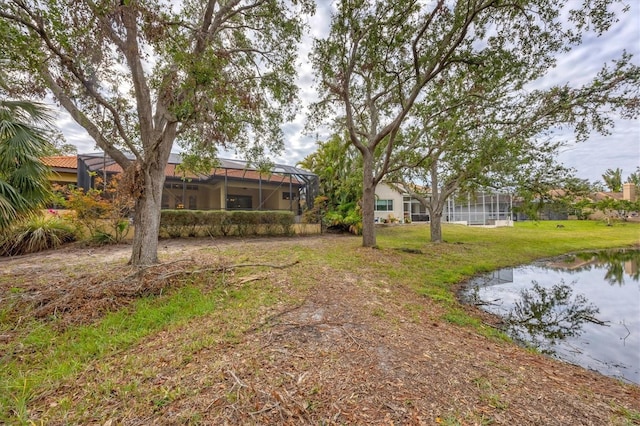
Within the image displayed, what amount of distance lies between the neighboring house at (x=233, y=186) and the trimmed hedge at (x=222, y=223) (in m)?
2.25

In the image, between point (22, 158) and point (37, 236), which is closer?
point (22, 158)

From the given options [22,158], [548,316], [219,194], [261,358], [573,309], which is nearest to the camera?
[261,358]

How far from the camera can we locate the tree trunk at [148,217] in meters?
5.41

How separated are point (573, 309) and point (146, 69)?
1099cm

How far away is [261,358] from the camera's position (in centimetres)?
266

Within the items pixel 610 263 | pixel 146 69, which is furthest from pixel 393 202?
pixel 146 69

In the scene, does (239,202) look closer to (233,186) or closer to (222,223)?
(233,186)

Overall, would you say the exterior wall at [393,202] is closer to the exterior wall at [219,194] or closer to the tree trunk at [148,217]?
the exterior wall at [219,194]

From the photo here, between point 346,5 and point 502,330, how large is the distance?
809 cm

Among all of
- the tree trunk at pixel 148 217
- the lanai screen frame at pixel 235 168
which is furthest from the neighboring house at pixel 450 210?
the tree trunk at pixel 148 217

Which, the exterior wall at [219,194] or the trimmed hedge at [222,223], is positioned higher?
the exterior wall at [219,194]

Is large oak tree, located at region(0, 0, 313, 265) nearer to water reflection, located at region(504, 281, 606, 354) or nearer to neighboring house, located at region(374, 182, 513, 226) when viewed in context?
water reflection, located at region(504, 281, 606, 354)

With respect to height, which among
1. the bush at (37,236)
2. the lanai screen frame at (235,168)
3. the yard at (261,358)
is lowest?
the yard at (261,358)

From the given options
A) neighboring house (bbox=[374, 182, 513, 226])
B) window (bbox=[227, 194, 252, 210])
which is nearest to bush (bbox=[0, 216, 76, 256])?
window (bbox=[227, 194, 252, 210])
